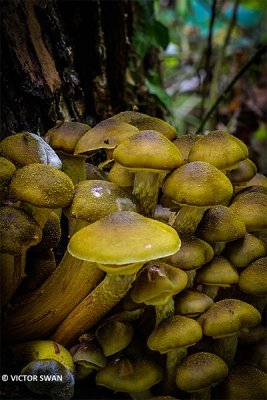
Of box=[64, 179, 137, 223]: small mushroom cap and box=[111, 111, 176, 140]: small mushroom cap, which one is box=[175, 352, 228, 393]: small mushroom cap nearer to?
box=[64, 179, 137, 223]: small mushroom cap

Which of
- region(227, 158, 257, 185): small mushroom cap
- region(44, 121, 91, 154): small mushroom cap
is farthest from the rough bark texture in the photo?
region(227, 158, 257, 185): small mushroom cap

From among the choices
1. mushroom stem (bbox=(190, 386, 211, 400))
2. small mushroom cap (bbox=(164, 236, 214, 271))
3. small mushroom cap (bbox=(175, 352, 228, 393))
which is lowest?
mushroom stem (bbox=(190, 386, 211, 400))

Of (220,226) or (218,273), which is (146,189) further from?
(218,273)

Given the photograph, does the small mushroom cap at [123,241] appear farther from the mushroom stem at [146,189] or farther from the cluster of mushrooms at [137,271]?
the mushroom stem at [146,189]

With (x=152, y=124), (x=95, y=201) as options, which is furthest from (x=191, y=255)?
(x=152, y=124)

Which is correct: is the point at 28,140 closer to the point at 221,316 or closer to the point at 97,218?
the point at 97,218

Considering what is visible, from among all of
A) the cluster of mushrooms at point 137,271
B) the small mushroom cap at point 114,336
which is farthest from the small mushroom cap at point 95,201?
the small mushroom cap at point 114,336

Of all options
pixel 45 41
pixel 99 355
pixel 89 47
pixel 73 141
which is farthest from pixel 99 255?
pixel 89 47
